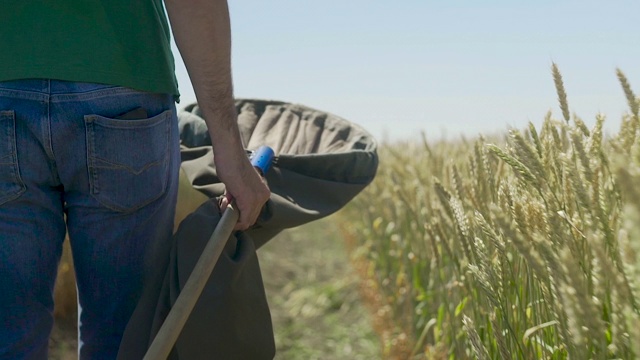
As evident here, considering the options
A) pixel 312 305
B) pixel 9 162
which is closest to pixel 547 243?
pixel 9 162

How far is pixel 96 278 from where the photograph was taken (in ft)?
5.79

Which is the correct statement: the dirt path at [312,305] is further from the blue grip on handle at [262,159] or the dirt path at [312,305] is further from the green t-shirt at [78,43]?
the green t-shirt at [78,43]

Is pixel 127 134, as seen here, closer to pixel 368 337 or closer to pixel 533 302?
pixel 533 302

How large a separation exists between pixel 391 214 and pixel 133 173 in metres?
2.28

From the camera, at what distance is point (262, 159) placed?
6.50ft

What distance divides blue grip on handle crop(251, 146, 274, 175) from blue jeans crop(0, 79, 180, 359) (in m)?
0.22

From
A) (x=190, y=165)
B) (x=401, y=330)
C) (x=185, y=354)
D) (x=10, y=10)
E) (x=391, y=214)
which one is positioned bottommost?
(x=401, y=330)

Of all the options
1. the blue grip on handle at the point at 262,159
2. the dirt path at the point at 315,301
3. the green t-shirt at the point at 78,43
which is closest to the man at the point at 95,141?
the green t-shirt at the point at 78,43

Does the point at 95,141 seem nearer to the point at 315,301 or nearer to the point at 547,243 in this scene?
the point at 547,243

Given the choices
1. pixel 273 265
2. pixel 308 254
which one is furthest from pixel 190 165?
pixel 308 254

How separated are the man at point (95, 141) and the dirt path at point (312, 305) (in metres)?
1.64

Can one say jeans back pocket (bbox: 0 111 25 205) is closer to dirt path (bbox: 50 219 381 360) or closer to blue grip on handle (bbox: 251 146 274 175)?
blue grip on handle (bbox: 251 146 274 175)

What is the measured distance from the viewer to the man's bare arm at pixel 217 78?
5.33 ft

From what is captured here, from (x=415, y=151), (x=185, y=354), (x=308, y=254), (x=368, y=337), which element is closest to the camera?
(x=185, y=354)
